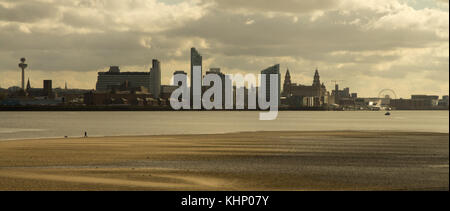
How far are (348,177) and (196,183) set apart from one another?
730cm

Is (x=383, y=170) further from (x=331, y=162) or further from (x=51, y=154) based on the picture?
(x=51, y=154)

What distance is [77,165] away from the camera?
31000mm

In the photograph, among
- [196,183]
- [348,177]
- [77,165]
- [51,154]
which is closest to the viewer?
[196,183]

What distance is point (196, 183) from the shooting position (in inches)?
950
